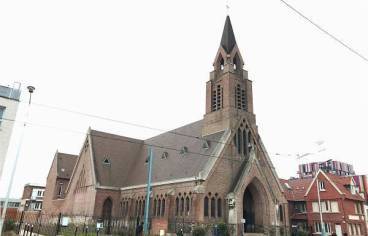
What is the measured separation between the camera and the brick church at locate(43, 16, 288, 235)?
109ft

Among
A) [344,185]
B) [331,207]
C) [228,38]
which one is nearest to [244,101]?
[228,38]

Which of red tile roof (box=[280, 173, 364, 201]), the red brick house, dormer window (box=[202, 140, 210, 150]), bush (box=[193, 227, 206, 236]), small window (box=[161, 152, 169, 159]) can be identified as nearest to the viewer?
bush (box=[193, 227, 206, 236])

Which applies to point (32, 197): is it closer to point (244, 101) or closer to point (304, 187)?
point (244, 101)

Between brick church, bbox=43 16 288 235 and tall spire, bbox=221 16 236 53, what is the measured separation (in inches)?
5.7

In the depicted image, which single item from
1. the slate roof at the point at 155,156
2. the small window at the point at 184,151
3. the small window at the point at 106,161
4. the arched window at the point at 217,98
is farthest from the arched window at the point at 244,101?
the small window at the point at 106,161

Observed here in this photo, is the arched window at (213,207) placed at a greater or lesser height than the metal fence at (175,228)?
greater

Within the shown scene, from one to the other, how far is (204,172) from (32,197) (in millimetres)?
61063

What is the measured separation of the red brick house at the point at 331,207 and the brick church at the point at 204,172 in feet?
27.0

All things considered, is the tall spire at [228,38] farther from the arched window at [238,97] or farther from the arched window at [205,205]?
the arched window at [205,205]

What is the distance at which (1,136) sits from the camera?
27.2 m

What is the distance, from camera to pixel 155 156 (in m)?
44.9

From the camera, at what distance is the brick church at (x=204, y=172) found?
33156mm

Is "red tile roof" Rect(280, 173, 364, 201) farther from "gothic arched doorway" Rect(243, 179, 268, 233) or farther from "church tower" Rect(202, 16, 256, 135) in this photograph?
"church tower" Rect(202, 16, 256, 135)

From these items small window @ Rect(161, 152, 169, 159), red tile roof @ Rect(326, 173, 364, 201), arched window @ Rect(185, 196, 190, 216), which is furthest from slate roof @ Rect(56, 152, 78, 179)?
red tile roof @ Rect(326, 173, 364, 201)
